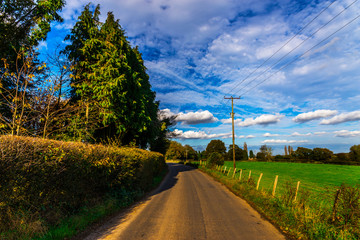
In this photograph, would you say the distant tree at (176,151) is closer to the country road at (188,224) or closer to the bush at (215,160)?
the bush at (215,160)

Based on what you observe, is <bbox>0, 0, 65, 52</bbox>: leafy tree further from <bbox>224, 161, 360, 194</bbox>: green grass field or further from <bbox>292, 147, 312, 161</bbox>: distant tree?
<bbox>292, 147, 312, 161</bbox>: distant tree

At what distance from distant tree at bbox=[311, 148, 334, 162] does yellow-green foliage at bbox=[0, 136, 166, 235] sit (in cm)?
9337

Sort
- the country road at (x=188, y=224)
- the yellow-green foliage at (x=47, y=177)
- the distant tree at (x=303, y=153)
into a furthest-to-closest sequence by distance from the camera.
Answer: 1. the distant tree at (x=303, y=153)
2. the country road at (x=188, y=224)
3. the yellow-green foliage at (x=47, y=177)

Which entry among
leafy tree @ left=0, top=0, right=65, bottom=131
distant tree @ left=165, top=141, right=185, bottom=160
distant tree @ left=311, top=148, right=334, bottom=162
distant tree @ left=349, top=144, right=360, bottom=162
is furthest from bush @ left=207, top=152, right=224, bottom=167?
distant tree @ left=311, top=148, right=334, bottom=162

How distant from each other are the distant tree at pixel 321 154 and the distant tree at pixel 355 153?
22.5ft

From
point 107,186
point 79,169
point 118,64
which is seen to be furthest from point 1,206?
point 118,64

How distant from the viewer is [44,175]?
15.8ft

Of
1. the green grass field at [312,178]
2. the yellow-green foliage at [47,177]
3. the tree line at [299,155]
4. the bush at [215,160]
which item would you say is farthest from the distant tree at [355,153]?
the yellow-green foliage at [47,177]

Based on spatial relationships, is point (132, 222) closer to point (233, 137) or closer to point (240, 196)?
point (240, 196)

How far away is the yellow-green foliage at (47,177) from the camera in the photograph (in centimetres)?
409

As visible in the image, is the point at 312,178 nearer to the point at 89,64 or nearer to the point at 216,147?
the point at 89,64

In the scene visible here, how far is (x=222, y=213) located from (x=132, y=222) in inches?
159

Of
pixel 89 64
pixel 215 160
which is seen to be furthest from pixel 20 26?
pixel 215 160

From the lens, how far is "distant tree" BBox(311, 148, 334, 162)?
2904 inches
